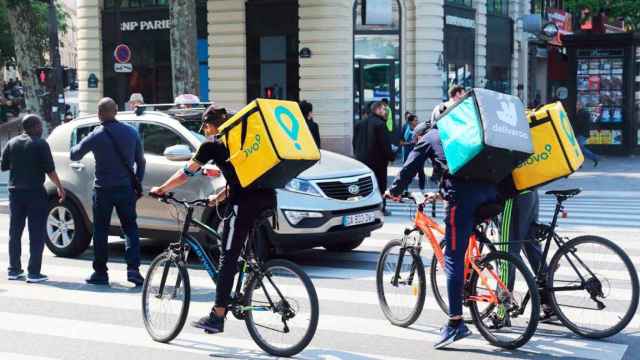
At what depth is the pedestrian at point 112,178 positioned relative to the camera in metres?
9.13

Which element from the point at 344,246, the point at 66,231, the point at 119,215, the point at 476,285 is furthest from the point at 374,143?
the point at 476,285

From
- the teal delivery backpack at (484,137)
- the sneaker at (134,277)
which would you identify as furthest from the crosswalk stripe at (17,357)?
the teal delivery backpack at (484,137)

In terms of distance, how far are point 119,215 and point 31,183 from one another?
1061 millimetres

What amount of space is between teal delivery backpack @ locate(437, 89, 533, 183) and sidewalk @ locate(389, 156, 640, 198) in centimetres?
1213

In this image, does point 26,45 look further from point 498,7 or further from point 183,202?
point 183,202

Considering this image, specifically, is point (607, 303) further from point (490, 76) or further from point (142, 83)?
point (490, 76)

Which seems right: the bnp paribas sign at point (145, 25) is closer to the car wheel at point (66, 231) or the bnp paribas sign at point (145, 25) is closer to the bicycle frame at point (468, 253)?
the car wheel at point (66, 231)

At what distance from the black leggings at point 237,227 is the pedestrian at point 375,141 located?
797 cm

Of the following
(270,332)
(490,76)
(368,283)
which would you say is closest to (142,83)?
(490,76)

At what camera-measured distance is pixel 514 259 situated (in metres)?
6.39

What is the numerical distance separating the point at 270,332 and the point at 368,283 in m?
2.84

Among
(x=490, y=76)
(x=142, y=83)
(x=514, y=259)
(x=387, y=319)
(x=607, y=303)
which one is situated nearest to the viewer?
(x=514, y=259)

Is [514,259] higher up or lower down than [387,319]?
higher up

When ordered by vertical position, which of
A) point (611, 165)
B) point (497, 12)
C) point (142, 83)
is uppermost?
point (497, 12)
